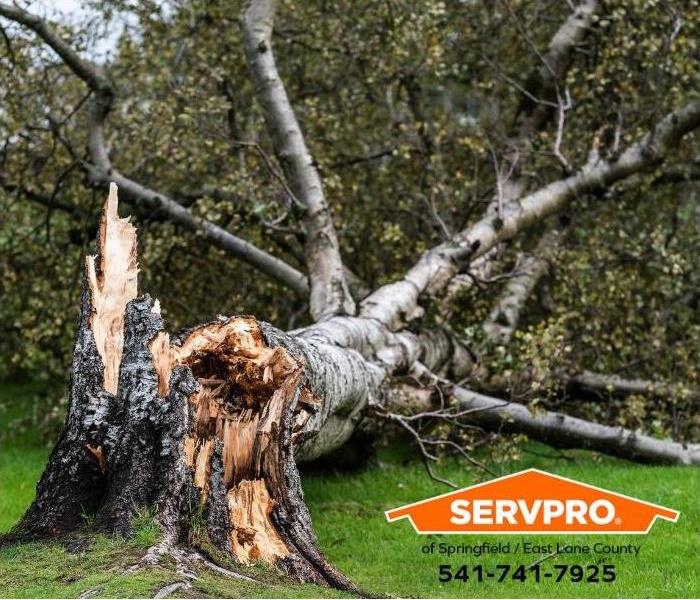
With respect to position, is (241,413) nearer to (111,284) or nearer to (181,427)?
(181,427)

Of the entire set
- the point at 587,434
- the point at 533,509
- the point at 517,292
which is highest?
the point at 517,292

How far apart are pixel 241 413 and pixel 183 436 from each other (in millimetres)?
722

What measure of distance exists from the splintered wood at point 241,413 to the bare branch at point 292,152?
4.22 metres

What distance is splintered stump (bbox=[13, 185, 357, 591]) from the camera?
19.6 feet

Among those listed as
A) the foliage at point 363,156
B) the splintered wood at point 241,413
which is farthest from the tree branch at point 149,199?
the splintered wood at point 241,413

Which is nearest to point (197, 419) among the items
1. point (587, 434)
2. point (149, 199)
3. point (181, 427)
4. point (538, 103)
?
point (181, 427)

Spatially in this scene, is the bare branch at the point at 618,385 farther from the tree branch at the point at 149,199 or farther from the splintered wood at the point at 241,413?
the splintered wood at the point at 241,413

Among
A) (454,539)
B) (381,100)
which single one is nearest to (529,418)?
(454,539)

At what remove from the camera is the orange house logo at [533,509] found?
26.5 ft

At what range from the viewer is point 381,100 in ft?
49.7

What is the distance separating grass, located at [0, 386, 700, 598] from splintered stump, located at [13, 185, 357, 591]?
0.76 feet

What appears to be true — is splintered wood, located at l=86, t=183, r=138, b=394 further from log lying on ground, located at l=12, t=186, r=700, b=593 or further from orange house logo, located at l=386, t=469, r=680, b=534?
orange house logo, located at l=386, t=469, r=680, b=534

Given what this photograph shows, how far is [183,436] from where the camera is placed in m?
6.01

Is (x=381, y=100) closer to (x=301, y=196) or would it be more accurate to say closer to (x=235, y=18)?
(x=235, y=18)
